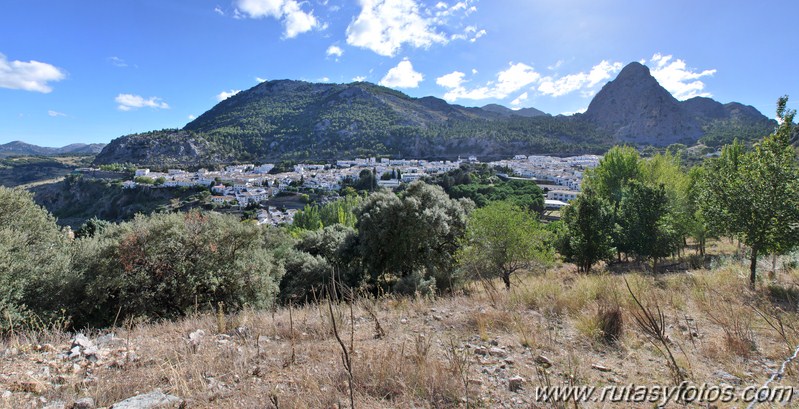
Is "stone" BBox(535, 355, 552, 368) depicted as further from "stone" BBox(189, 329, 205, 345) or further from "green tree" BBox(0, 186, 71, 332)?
"green tree" BBox(0, 186, 71, 332)

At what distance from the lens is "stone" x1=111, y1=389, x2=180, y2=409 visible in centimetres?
277

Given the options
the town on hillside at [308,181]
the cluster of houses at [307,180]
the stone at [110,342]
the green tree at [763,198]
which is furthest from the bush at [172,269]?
the cluster of houses at [307,180]

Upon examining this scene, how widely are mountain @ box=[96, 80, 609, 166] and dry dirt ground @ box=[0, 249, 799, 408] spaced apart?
111 metres

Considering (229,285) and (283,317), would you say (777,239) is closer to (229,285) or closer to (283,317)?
(283,317)

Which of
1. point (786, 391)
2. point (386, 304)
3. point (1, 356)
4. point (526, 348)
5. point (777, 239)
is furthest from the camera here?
point (777, 239)

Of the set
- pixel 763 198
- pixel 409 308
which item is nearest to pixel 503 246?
pixel 763 198

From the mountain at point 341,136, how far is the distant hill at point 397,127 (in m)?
0.39

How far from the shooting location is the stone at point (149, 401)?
277 centimetres

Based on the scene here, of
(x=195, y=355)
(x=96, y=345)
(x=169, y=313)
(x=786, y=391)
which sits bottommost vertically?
(x=169, y=313)

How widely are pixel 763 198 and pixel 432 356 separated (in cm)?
966

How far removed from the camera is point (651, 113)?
160 meters

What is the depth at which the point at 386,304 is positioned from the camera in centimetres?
627

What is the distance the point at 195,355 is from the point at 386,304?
10.5 ft

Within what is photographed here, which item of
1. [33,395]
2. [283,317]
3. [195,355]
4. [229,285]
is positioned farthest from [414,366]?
[229,285]
